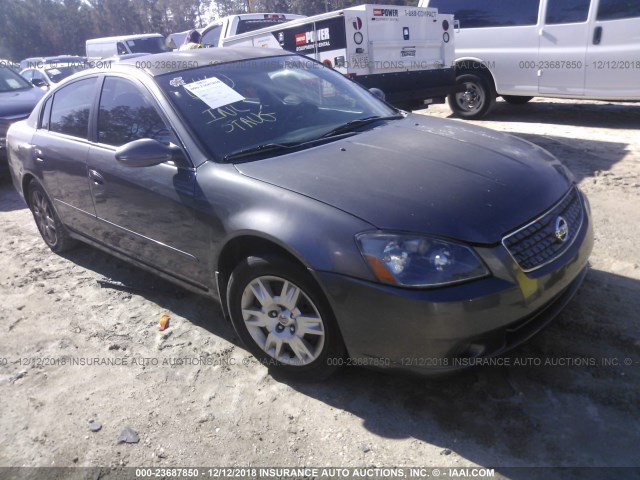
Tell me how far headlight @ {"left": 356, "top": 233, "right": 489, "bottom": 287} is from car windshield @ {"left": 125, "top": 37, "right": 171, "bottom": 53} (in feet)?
58.1

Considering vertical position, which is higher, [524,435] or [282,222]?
[282,222]

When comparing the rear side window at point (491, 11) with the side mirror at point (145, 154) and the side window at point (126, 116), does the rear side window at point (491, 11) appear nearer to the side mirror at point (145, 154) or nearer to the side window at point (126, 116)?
the side window at point (126, 116)

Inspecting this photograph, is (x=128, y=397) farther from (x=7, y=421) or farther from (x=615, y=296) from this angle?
(x=615, y=296)

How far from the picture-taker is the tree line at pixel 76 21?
150ft

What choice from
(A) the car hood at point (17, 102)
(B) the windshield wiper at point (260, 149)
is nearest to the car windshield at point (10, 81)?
(A) the car hood at point (17, 102)

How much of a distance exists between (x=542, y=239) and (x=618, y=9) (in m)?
6.35

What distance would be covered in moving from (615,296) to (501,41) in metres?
6.18

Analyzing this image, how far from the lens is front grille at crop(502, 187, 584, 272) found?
247 centimetres

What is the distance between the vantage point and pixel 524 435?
2453 mm

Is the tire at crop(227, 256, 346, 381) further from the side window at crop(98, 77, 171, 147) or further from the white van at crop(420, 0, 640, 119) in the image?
the white van at crop(420, 0, 640, 119)

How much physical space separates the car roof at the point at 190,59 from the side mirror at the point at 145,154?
0.66 metres

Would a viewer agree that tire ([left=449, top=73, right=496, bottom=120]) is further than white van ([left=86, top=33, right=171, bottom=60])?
No

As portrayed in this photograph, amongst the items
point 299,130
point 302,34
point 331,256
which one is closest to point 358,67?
point 302,34

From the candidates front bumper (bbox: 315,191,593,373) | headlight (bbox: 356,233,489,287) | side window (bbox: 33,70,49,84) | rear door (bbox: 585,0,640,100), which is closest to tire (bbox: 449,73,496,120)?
rear door (bbox: 585,0,640,100)
